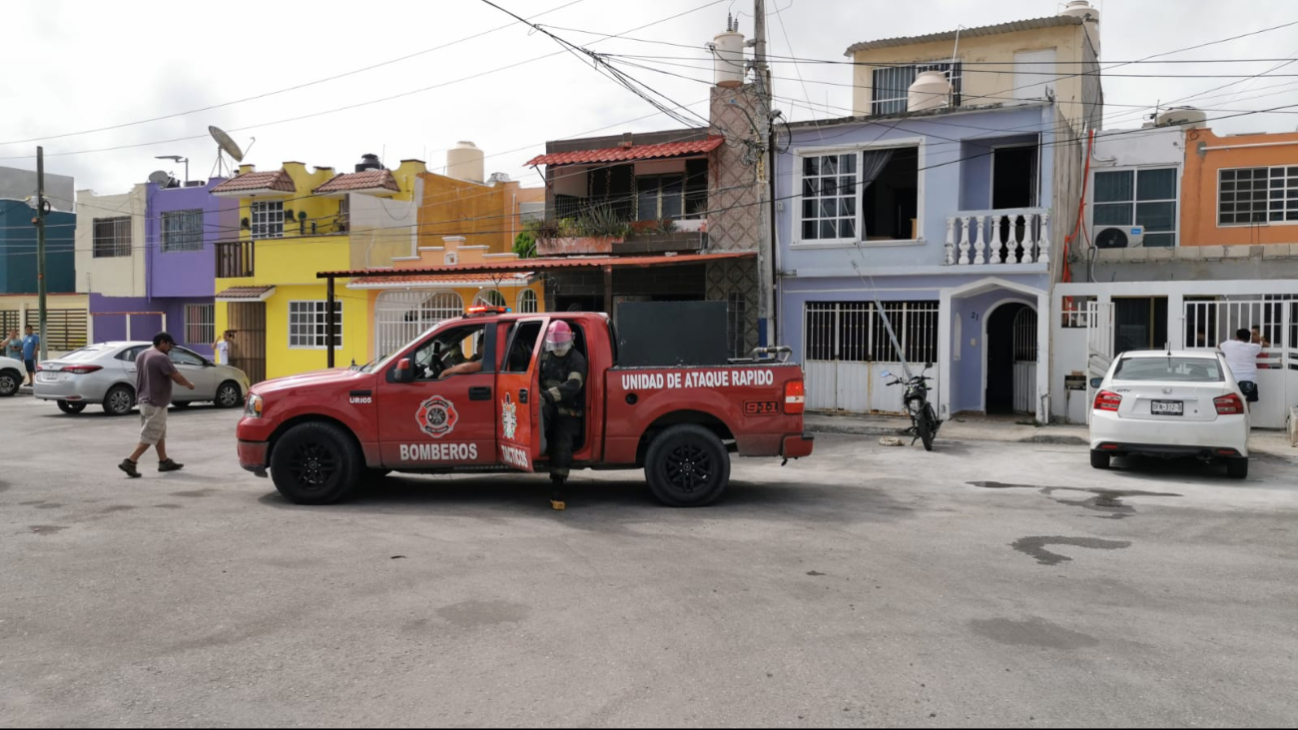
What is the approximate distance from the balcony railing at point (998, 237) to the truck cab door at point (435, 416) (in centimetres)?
1087

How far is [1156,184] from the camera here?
2177cm

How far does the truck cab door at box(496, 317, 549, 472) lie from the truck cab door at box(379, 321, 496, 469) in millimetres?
151

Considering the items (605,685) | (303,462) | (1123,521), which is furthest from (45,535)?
(1123,521)

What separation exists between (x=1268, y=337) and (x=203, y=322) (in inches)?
1213

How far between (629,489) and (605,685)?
19.6 feet

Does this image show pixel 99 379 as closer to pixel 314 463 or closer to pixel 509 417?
pixel 314 463

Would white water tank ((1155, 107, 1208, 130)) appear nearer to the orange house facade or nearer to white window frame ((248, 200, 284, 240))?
the orange house facade

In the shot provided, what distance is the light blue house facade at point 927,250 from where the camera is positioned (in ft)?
55.7

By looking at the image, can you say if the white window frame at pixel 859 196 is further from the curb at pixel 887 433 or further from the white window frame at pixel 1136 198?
the white window frame at pixel 1136 198

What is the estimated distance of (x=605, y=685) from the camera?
4.47 m

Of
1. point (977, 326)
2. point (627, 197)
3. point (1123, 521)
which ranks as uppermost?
point (627, 197)

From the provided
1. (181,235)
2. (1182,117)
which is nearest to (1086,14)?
(1182,117)

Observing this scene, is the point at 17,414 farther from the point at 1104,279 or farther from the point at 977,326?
the point at 1104,279

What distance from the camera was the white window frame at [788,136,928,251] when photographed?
1777 cm
